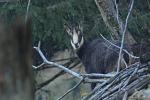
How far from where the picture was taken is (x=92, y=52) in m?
8.14

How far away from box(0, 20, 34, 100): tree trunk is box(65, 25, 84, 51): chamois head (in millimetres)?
7399

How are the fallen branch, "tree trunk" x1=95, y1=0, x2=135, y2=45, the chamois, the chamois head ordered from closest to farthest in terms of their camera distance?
the fallen branch
"tree trunk" x1=95, y1=0, x2=135, y2=45
the chamois
the chamois head

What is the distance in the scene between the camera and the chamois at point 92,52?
7.39 meters

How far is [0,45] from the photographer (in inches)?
23.9

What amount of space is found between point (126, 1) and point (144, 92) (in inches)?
201

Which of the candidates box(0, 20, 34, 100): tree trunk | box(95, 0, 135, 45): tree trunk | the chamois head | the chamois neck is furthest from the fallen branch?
the chamois neck

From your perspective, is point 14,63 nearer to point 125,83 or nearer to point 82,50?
point 125,83

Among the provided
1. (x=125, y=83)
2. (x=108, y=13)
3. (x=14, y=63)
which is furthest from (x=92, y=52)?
(x=14, y=63)

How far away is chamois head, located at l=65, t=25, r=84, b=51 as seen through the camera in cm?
804

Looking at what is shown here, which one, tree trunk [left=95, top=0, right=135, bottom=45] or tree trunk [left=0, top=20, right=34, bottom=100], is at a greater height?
tree trunk [left=0, top=20, right=34, bottom=100]

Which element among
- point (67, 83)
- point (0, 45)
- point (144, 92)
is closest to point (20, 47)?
point (0, 45)

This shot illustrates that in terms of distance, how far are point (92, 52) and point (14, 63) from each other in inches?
297

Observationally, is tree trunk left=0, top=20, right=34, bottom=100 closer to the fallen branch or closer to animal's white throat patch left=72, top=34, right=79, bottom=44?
the fallen branch

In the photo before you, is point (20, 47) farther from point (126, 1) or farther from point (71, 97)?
point (71, 97)
